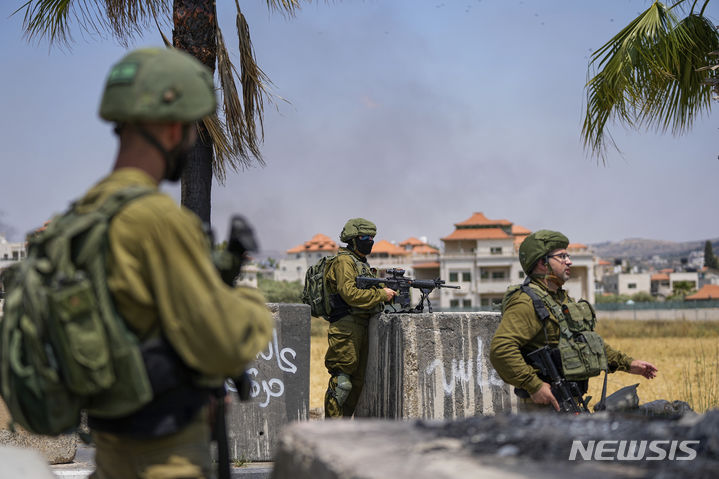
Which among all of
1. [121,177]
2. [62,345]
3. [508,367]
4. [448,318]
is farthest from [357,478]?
[448,318]

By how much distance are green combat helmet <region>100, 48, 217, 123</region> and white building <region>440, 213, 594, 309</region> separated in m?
64.2

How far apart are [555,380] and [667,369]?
35.6 ft

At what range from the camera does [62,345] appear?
1.81 metres

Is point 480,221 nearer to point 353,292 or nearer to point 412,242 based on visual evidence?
point 412,242

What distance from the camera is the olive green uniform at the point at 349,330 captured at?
6633 mm

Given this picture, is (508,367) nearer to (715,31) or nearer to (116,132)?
(116,132)

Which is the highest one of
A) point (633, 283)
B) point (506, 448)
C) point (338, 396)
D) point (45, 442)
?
point (633, 283)

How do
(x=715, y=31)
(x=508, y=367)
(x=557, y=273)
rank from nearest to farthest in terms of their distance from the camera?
Answer: (x=508, y=367), (x=557, y=273), (x=715, y=31)

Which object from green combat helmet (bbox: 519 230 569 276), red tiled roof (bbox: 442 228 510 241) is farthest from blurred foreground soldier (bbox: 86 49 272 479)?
red tiled roof (bbox: 442 228 510 241)

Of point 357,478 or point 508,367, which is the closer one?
point 357,478

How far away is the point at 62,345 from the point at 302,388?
180 inches

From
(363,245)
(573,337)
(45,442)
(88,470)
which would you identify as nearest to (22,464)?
(573,337)

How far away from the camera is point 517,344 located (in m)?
4.07

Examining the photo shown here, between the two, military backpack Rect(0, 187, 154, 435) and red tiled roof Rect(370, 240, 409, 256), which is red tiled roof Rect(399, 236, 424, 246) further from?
military backpack Rect(0, 187, 154, 435)
